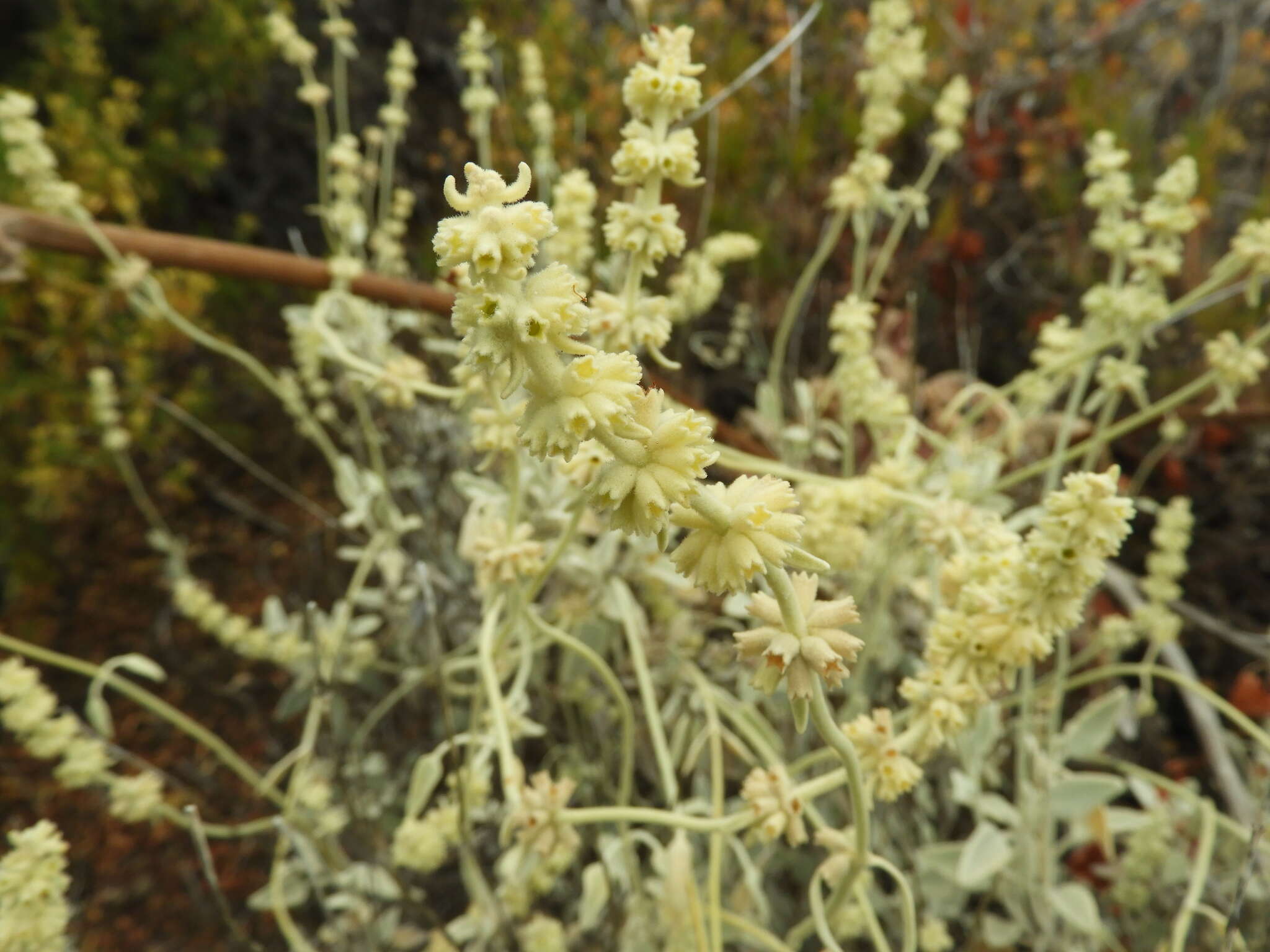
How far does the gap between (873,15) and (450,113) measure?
155cm

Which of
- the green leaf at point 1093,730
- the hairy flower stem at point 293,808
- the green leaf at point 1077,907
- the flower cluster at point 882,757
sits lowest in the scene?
the hairy flower stem at point 293,808

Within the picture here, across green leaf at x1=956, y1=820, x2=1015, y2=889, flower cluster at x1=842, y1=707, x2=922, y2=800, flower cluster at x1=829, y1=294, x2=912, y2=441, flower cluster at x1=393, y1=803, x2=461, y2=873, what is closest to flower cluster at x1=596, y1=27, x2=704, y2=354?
flower cluster at x1=842, y1=707, x2=922, y2=800

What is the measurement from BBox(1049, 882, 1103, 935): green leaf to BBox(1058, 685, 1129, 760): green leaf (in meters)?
0.15

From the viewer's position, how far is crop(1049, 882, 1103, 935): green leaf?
3.16 feet

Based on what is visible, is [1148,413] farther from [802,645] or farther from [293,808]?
[293,808]

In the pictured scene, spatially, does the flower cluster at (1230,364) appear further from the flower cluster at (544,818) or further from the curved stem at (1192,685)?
the flower cluster at (544,818)

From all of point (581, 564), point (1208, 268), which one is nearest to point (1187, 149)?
point (1208, 268)

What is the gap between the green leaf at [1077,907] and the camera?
3.16ft

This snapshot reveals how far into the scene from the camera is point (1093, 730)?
1111 mm

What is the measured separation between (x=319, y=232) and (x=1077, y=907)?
91.8 inches

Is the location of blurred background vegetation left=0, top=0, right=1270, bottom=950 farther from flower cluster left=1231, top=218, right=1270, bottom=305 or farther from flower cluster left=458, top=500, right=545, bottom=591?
flower cluster left=458, top=500, right=545, bottom=591

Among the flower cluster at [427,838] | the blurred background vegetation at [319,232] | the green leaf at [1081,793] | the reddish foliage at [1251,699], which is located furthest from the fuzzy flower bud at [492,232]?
the reddish foliage at [1251,699]

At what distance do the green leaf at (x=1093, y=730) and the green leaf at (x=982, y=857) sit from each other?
0.56 feet

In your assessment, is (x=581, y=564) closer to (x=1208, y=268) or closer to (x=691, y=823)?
(x=691, y=823)
